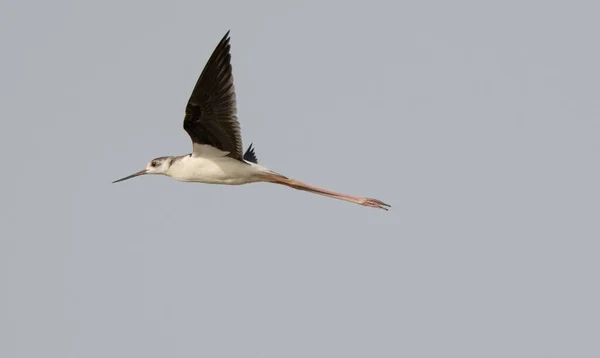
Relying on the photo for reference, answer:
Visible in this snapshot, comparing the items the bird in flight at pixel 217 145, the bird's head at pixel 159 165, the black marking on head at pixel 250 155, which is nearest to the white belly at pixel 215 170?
the bird in flight at pixel 217 145

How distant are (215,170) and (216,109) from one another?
1196mm

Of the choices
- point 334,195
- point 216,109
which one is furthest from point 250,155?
point 216,109

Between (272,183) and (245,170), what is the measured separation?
0.77 meters

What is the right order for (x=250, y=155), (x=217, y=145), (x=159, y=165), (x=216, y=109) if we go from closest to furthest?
(x=216, y=109) → (x=217, y=145) → (x=159, y=165) → (x=250, y=155)

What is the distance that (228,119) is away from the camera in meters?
11.9

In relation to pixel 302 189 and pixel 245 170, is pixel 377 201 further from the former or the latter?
pixel 245 170

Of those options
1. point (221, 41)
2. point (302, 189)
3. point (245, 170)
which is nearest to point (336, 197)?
point (302, 189)

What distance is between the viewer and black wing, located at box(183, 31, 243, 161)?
11.4 metres

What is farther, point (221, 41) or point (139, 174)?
point (139, 174)

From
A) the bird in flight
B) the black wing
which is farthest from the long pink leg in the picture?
the black wing

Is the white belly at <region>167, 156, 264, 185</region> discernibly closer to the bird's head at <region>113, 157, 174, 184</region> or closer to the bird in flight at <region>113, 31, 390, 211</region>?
the bird in flight at <region>113, 31, 390, 211</region>

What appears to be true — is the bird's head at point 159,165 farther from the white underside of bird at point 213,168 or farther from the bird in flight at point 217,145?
the white underside of bird at point 213,168

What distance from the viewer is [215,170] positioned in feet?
41.8

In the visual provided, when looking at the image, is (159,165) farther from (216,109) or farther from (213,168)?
(216,109)
